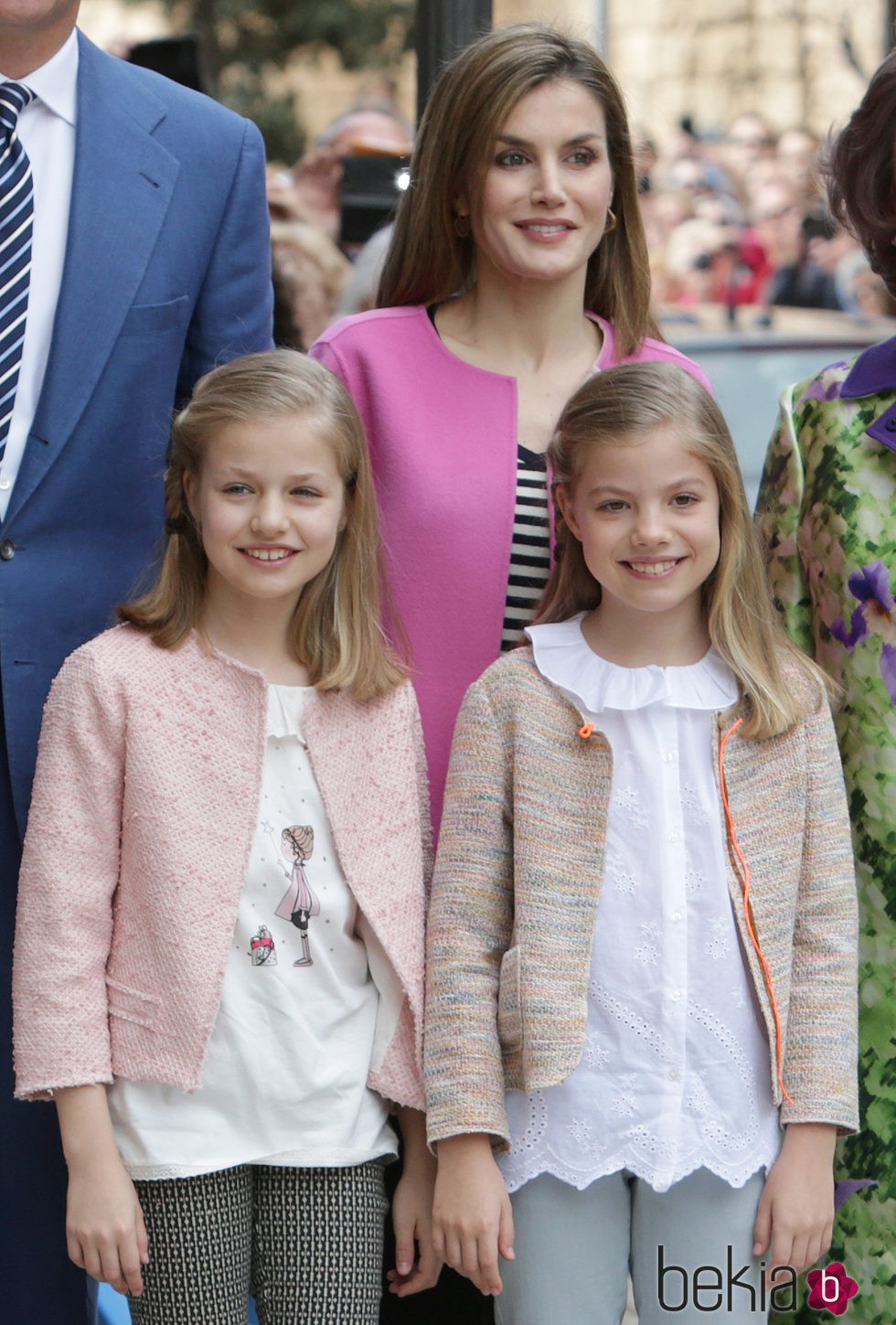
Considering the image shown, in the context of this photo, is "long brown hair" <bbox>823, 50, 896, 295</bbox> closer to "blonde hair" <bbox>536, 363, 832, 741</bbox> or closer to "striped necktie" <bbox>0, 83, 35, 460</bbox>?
"blonde hair" <bbox>536, 363, 832, 741</bbox>

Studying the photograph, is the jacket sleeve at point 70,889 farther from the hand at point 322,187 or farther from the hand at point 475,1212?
the hand at point 322,187

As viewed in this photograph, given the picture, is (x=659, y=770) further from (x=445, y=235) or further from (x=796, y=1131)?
(x=445, y=235)

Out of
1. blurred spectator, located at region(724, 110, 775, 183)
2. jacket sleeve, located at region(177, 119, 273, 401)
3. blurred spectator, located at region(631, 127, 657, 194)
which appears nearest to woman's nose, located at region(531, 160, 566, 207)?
blurred spectator, located at region(631, 127, 657, 194)

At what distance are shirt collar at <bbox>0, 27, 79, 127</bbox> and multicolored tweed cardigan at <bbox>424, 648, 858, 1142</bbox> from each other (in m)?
1.09

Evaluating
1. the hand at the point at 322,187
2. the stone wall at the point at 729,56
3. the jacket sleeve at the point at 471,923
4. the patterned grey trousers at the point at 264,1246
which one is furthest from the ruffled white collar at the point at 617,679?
the stone wall at the point at 729,56

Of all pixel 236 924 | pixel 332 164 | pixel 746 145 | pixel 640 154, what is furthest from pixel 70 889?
pixel 746 145

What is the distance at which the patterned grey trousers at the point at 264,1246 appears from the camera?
2.24 m

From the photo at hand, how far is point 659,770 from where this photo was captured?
231 cm

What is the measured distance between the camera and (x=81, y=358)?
101 inches

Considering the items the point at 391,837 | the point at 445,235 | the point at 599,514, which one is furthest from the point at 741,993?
the point at 445,235

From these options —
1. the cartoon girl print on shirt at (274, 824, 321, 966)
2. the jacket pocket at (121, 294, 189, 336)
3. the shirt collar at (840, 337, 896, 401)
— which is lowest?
the cartoon girl print on shirt at (274, 824, 321, 966)

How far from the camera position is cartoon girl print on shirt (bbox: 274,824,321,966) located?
7.55ft

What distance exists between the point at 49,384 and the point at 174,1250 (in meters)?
1.20

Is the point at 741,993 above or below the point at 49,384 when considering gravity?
below
